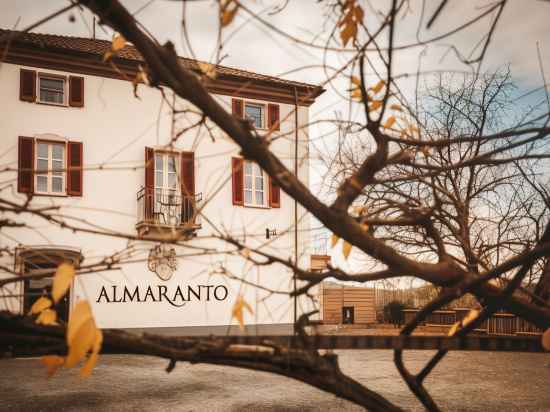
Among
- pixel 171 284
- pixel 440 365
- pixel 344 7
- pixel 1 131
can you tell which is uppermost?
pixel 1 131

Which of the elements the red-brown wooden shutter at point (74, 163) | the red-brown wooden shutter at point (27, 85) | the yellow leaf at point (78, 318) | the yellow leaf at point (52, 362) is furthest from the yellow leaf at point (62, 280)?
the red-brown wooden shutter at point (27, 85)

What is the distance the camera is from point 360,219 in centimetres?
136

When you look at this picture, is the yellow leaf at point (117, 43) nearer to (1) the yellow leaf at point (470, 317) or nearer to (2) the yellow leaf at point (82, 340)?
(2) the yellow leaf at point (82, 340)

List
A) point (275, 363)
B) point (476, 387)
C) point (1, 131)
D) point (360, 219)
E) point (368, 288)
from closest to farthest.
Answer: point (275, 363)
point (360, 219)
point (476, 387)
point (1, 131)
point (368, 288)

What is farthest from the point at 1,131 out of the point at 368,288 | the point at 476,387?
the point at 368,288

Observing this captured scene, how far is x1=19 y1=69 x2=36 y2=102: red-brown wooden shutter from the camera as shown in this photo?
54.5ft

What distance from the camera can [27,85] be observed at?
658 inches

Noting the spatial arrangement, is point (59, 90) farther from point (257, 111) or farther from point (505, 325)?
point (505, 325)

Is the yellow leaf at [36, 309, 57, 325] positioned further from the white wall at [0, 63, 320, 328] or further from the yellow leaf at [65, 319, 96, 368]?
the white wall at [0, 63, 320, 328]

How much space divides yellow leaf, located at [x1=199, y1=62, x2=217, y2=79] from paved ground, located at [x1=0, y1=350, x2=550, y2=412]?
6111 millimetres

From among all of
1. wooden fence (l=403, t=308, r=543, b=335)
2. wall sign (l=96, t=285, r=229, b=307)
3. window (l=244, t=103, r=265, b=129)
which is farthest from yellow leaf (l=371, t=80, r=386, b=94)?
window (l=244, t=103, r=265, b=129)

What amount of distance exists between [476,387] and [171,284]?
11.4m

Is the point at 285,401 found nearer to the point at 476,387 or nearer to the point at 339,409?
the point at 339,409

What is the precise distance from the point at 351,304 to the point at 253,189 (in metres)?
9.10
